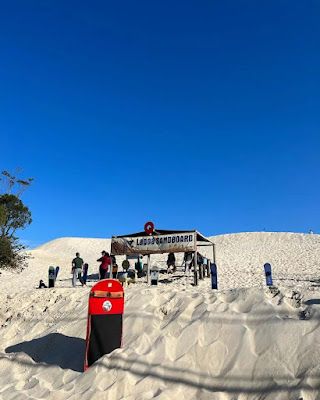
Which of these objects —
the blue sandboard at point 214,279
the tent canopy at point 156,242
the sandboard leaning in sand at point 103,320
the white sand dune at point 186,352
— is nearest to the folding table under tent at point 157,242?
the tent canopy at point 156,242

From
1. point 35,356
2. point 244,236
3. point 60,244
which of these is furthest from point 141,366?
point 60,244

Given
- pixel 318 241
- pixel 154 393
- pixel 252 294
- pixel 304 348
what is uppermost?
pixel 318 241

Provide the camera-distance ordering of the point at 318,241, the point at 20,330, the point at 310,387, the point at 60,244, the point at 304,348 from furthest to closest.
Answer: the point at 60,244 → the point at 318,241 → the point at 20,330 → the point at 304,348 → the point at 310,387

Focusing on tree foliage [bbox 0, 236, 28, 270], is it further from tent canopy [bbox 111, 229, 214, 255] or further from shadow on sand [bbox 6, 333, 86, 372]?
shadow on sand [bbox 6, 333, 86, 372]

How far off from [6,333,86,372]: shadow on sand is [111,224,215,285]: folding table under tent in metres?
5.86

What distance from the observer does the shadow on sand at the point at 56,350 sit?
5470 mm

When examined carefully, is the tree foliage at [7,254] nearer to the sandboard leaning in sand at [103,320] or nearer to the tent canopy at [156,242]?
the tent canopy at [156,242]

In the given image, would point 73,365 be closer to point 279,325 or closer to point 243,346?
point 243,346

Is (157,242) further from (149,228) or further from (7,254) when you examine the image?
(7,254)

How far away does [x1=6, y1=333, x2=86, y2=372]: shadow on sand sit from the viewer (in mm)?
5470

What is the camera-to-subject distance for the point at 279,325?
453 cm

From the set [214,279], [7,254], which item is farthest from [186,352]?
[7,254]

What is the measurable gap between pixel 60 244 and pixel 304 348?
54.0m

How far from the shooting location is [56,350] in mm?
6023
